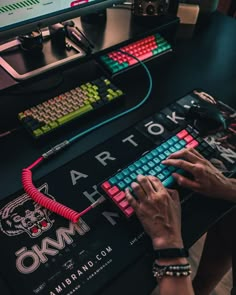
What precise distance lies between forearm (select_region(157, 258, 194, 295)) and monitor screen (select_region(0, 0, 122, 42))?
65 centimetres

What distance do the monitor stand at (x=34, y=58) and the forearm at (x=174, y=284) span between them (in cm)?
57

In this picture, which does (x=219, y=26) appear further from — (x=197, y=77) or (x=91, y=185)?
(x=91, y=185)

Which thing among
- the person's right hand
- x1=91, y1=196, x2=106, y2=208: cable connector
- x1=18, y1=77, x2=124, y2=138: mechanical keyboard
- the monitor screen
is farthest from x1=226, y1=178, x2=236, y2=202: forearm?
the monitor screen

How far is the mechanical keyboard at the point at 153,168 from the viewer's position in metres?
0.71

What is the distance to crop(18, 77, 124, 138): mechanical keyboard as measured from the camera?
827 mm

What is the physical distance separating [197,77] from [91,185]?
0.54 meters

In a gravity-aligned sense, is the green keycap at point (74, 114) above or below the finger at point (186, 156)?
above

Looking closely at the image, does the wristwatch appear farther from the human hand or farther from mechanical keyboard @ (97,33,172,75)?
mechanical keyboard @ (97,33,172,75)

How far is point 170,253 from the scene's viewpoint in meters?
0.64

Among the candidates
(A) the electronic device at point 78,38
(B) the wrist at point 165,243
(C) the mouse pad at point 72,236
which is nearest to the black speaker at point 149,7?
(A) the electronic device at point 78,38

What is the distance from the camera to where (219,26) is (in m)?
1.28

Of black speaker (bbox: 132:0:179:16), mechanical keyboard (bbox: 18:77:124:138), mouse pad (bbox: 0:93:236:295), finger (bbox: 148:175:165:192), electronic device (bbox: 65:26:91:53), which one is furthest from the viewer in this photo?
black speaker (bbox: 132:0:179:16)

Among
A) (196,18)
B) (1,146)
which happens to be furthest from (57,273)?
(196,18)

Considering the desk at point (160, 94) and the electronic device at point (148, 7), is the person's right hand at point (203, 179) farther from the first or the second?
the electronic device at point (148, 7)
